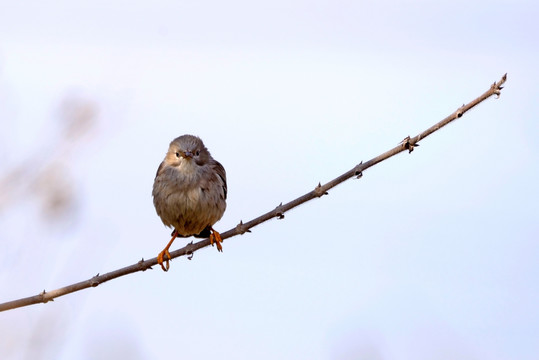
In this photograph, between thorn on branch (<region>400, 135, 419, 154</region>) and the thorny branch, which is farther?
thorn on branch (<region>400, 135, 419, 154</region>)

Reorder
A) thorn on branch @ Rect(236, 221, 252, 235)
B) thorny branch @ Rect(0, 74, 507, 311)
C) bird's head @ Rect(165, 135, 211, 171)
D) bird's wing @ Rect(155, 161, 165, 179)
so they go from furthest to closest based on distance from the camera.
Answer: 1. bird's wing @ Rect(155, 161, 165, 179)
2. bird's head @ Rect(165, 135, 211, 171)
3. thorn on branch @ Rect(236, 221, 252, 235)
4. thorny branch @ Rect(0, 74, 507, 311)

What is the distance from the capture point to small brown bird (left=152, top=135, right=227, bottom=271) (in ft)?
21.5

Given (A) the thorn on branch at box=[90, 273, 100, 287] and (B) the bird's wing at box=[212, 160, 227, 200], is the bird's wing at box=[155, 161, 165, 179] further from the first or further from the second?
(A) the thorn on branch at box=[90, 273, 100, 287]

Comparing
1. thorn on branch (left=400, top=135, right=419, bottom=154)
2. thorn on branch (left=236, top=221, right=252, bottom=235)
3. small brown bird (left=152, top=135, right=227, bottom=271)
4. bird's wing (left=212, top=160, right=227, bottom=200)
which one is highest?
bird's wing (left=212, top=160, right=227, bottom=200)

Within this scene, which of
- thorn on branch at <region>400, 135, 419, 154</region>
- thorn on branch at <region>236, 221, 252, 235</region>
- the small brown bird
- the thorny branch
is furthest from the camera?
the small brown bird

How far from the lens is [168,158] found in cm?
711

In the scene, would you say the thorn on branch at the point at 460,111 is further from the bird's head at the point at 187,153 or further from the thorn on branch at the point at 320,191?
the bird's head at the point at 187,153

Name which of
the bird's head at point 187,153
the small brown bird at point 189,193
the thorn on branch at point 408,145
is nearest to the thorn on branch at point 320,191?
the thorn on branch at point 408,145

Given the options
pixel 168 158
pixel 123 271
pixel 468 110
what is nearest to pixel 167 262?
pixel 168 158

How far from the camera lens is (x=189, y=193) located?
21.6ft

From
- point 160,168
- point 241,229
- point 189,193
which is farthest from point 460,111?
A: point 160,168

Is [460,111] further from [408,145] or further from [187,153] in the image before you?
[187,153]

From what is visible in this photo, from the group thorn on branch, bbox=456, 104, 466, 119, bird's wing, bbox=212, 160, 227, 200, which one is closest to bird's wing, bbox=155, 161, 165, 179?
bird's wing, bbox=212, 160, 227, 200

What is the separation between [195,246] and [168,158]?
7.00ft
